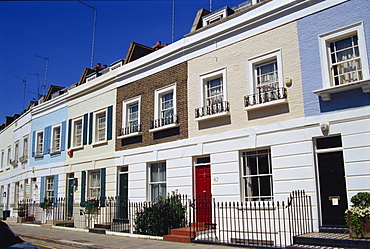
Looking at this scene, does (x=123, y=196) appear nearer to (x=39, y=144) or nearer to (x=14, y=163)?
(x=39, y=144)

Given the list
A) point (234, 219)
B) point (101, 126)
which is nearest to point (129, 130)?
point (101, 126)

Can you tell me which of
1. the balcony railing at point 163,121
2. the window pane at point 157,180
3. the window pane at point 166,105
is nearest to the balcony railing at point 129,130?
the balcony railing at point 163,121

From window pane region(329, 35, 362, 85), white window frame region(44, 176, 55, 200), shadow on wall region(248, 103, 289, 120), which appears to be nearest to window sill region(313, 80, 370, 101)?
window pane region(329, 35, 362, 85)

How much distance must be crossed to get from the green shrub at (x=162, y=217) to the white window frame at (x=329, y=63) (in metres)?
6.55

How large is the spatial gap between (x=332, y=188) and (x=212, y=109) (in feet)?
16.8

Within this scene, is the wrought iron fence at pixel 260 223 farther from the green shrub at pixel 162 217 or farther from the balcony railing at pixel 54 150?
the balcony railing at pixel 54 150

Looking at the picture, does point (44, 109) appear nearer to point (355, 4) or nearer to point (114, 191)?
point (114, 191)

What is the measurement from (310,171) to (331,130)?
1.33 metres

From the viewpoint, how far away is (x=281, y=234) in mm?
10844

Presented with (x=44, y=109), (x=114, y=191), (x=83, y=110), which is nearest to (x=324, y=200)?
(x=114, y=191)

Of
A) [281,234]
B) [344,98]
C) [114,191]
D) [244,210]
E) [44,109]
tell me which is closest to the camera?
[344,98]

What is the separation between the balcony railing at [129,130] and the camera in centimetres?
1678

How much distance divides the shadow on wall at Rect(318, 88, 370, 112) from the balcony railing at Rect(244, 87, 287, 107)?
128 centimetres

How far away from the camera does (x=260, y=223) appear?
1069 centimetres
